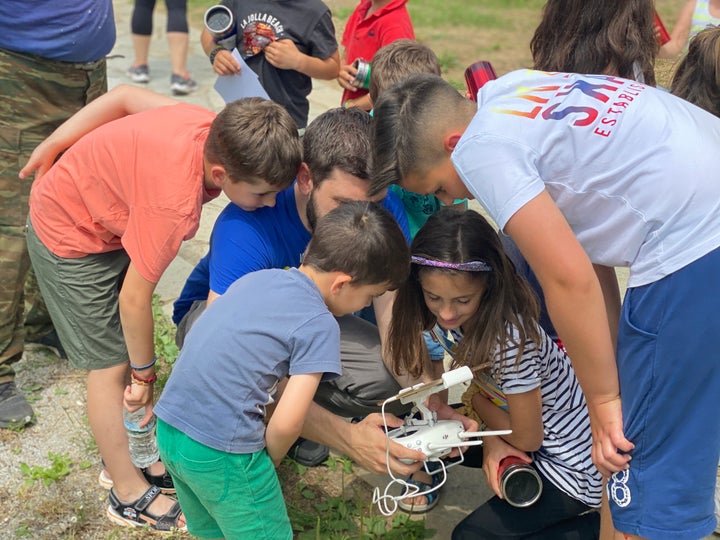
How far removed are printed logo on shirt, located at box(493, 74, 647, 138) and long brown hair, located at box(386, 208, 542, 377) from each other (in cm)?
46

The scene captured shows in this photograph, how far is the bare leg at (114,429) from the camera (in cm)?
254

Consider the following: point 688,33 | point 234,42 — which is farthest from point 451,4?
point 234,42

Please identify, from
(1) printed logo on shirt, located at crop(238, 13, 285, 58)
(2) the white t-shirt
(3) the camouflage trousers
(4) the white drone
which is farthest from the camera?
(1) printed logo on shirt, located at crop(238, 13, 285, 58)

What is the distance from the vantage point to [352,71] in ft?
11.2

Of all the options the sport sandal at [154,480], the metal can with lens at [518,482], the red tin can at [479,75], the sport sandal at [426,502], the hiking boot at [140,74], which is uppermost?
the red tin can at [479,75]

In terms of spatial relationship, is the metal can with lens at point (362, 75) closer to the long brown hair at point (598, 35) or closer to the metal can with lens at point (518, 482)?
the long brown hair at point (598, 35)

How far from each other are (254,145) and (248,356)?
0.59m

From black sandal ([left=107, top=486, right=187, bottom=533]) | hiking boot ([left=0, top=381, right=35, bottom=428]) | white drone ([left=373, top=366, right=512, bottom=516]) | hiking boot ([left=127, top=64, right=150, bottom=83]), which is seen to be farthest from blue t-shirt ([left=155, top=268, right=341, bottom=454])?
hiking boot ([left=127, top=64, right=150, bottom=83])

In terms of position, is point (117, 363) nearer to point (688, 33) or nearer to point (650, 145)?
point (650, 145)

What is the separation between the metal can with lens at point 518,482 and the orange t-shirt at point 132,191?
106 cm

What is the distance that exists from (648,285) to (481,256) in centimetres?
48

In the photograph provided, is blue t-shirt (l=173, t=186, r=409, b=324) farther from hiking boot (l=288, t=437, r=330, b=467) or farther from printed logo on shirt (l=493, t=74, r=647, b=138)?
printed logo on shirt (l=493, t=74, r=647, b=138)

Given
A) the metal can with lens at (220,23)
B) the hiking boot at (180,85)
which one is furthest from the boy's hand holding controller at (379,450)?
the hiking boot at (180,85)

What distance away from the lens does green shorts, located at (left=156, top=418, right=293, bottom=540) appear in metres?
1.96
